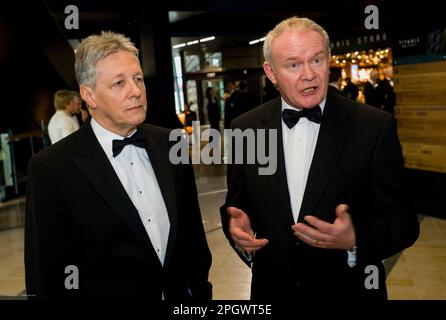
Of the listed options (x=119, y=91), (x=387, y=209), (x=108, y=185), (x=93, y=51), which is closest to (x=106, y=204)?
(x=108, y=185)

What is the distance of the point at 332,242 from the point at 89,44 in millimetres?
1154

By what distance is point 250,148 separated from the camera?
83.4 inches

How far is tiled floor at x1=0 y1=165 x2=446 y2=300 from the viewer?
14.5 ft

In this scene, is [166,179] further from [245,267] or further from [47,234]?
[245,267]

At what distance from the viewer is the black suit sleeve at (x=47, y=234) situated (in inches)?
74.0

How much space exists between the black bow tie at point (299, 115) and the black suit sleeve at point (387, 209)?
0.26 m

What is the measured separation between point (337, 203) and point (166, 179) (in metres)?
0.68

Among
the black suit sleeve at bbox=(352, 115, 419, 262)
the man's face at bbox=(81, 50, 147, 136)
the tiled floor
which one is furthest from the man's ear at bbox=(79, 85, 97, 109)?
the tiled floor

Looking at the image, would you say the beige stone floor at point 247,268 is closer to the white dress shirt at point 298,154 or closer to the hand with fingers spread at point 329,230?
the white dress shirt at point 298,154

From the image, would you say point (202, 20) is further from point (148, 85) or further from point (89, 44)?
point (89, 44)

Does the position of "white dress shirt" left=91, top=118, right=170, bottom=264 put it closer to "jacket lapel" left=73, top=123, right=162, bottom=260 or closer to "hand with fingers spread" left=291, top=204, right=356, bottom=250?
"jacket lapel" left=73, top=123, right=162, bottom=260

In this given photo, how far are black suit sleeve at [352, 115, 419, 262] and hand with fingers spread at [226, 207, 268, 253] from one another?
15.1 inches

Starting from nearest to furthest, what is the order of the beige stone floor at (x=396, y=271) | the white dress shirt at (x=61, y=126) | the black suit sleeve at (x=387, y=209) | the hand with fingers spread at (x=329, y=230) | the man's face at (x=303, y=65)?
the hand with fingers spread at (x=329, y=230)
the black suit sleeve at (x=387, y=209)
the man's face at (x=303, y=65)
the beige stone floor at (x=396, y=271)
the white dress shirt at (x=61, y=126)

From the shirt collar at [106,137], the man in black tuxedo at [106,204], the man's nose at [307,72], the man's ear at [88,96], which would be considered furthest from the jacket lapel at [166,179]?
the man's nose at [307,72]
